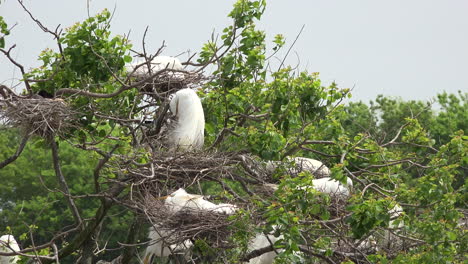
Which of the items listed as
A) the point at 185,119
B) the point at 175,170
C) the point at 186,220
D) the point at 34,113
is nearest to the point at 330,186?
the point at 185,119

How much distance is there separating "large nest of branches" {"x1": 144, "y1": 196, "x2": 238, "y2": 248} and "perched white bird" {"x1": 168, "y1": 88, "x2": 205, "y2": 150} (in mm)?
975

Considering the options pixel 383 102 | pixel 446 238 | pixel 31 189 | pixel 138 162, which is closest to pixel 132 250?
pixel 138 162

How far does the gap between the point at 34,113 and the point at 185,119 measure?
129 centimetres

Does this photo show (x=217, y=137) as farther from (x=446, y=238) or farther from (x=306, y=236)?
(x=446, y=238)

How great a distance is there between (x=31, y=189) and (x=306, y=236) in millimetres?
25878

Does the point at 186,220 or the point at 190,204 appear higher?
the point at 190,204

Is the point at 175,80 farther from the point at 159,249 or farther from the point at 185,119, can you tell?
the point at 159,249

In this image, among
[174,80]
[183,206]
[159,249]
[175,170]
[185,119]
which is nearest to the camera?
[183,206]

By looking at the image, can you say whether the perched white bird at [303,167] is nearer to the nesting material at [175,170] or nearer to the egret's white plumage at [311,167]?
the egret's white plumage at [311,167]

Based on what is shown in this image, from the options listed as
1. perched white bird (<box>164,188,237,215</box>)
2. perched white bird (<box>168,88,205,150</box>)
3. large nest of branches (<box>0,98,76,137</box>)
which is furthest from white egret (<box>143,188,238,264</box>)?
large nest of branches (<box>0,98,76,137</box>)

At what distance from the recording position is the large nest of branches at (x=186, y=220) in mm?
7438

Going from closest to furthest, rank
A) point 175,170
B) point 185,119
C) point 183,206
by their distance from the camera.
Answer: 1. point 183,206
2. point 175,170
3. point 185,119

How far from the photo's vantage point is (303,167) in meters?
9.13

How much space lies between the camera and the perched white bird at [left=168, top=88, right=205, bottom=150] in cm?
856
